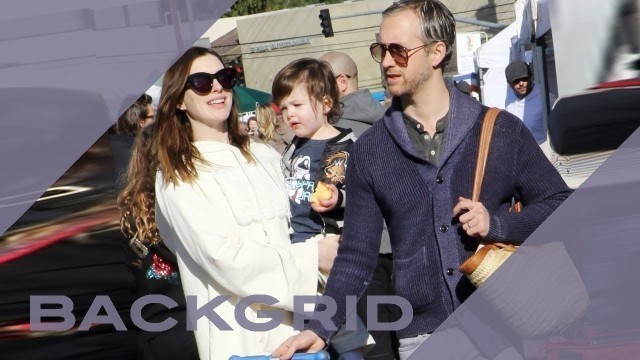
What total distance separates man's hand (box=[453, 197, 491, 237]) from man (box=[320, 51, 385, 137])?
2.11m

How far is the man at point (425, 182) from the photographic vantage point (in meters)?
3.24

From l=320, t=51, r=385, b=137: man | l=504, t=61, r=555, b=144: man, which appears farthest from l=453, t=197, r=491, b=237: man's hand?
l=504, t=61, r=555, b=144: man

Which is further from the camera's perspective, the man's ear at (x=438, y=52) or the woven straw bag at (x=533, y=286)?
the man's ear at (x=438, y=52)

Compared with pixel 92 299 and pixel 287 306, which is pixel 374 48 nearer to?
pixel 287 306

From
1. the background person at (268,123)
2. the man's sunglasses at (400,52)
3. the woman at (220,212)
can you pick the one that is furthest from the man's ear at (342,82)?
the man's sunglasses at (400,52)

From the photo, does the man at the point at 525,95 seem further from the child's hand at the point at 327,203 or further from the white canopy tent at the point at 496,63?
the child's hand at the point at 327,203

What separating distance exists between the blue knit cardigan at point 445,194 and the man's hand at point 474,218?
2.2 inches

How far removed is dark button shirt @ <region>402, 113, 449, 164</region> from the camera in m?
3.31

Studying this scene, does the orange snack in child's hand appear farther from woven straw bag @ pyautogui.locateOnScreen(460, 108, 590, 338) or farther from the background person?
the background person

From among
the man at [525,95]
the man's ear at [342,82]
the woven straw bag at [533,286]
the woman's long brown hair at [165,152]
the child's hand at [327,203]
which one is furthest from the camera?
the man at [525,95]

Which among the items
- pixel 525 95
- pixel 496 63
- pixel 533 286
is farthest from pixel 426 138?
pixel 496 63

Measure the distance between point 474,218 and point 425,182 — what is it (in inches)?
10.8

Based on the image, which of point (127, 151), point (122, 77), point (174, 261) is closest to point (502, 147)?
point (174, 261)

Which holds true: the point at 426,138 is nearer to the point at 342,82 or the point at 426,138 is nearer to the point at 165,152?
the point at 165,152
